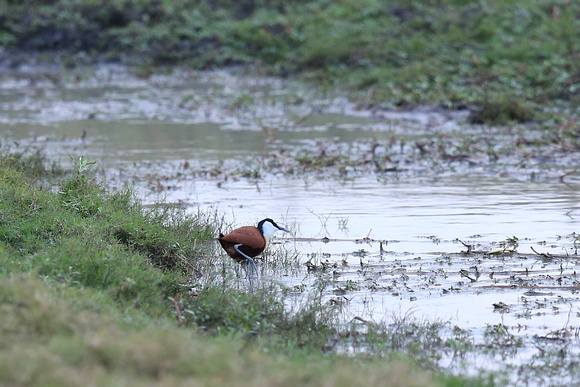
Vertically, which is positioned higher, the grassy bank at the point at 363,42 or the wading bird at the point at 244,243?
the grassy bank at the point at 363,42

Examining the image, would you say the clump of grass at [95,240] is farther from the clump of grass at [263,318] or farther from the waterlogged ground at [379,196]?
the waterlogged ground at [379,196]

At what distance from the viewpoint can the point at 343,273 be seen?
7789 mm

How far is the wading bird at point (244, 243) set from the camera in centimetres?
775

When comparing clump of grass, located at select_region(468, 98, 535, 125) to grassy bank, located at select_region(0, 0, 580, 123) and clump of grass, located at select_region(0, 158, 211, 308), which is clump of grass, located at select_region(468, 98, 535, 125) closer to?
grassy bank, located at select_region(0, 0, 580, 123)

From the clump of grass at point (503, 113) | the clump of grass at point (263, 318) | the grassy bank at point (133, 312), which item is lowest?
the clump of grass at point (263, 318)

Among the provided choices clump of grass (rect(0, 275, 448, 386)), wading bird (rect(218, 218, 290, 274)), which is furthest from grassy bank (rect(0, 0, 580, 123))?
clump of grass (rect(0, 275, 448, 386))

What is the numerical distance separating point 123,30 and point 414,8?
9625 mm

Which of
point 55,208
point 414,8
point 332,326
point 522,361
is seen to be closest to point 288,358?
point 332,326

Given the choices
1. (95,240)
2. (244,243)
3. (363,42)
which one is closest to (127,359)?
(95,240)

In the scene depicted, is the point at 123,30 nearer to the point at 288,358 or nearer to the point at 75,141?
the point at 75,141

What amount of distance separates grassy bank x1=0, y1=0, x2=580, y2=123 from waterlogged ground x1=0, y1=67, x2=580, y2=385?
1.33m

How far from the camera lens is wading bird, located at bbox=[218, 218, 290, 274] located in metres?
7.75

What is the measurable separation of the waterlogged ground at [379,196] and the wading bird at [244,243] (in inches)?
9.0

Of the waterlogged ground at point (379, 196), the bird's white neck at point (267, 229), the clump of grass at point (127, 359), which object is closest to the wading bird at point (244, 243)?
the bird's white neck at point (267, 229)
